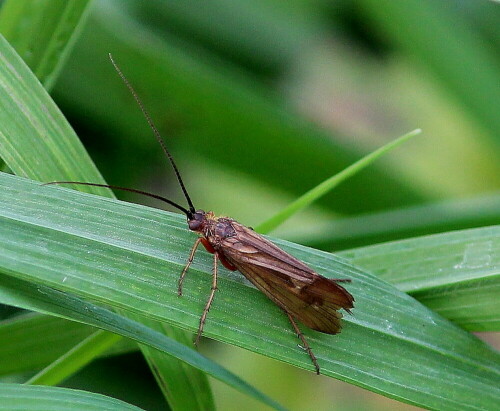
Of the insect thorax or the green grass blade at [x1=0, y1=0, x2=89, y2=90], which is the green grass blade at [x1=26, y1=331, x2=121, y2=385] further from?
the green grass blade at [x1=0, y1=0, x2=89, y2=90]

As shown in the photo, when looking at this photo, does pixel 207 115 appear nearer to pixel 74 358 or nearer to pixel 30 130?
pixel 30 130

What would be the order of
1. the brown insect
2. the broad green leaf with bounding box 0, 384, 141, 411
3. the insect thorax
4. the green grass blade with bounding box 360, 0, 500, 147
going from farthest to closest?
1. the green grass blade with bounding box 360, 0, 500, 147
2. the insect thorax
3. the brown insect
4. the broad green leaf with bounding box 0, 384, 141, 411

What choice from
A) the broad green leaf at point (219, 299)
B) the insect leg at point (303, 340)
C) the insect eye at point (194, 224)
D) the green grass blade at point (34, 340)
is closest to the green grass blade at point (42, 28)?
the broad green leaf at point (219, 299)

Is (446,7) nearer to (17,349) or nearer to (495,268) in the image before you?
(495,268)

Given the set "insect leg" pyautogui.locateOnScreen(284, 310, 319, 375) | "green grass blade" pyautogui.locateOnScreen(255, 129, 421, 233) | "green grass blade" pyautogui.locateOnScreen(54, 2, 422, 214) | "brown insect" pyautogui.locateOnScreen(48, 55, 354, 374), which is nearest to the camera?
"insect leg" pyautogui.locateOnScreen(284, 310, 319, 375)

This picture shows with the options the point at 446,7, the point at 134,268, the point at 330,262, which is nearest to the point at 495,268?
the point at 330,262

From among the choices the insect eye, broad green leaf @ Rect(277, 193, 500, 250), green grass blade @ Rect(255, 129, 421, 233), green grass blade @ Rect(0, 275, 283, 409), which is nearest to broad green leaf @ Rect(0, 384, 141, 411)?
green grass blade @ Rect(0, 275, 283, 409)

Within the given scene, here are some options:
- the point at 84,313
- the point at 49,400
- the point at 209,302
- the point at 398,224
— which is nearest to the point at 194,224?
the point at 209,302
